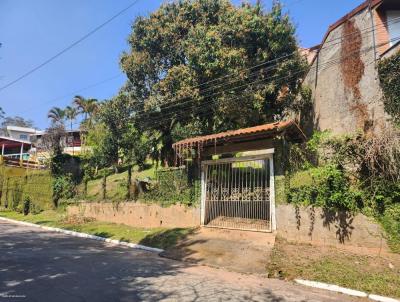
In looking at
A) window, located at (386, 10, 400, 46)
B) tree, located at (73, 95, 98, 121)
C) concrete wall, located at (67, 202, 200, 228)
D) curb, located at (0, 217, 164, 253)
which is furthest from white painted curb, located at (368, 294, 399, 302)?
tree, located at (73, 95, 98, 121)

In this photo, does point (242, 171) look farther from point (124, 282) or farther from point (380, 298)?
point (380, 298)

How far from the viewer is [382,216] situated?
8.38 m

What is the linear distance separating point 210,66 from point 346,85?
19.1ft

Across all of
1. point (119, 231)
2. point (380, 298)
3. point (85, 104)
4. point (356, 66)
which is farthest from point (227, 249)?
point (85, 104)

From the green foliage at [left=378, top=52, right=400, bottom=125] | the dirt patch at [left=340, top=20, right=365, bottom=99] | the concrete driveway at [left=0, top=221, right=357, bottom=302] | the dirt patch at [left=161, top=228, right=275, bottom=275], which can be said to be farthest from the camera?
the dirt patch at [left=340, top=20, right=365, bottom=99]

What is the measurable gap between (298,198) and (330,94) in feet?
21.1

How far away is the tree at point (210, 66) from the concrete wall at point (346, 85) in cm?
183

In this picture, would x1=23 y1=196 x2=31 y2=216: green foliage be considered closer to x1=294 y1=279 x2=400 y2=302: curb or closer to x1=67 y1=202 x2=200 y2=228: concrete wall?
x1=67 y1=202 x2=200 y2=228: concrete wall

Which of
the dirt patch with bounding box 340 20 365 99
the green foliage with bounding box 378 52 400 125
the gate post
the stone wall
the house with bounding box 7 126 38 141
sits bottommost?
the stone wall

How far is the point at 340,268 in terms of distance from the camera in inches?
315

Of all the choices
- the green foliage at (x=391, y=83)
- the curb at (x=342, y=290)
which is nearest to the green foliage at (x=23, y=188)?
the curb at (x=342, y=290)

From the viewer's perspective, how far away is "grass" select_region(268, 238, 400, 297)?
23.1 ft

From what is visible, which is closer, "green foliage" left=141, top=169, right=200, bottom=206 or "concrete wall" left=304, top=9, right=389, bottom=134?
"concrete wall" left=304, top=9, right=389, bottom=134

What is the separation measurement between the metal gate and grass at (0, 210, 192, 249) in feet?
4.48
